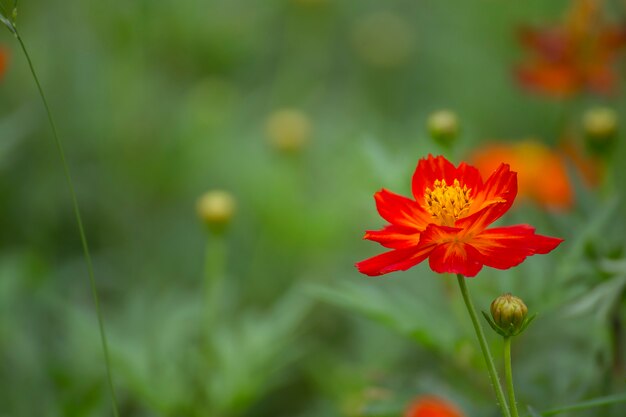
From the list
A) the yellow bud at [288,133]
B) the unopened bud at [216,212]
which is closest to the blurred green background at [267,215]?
the yellow bud at [288,133]

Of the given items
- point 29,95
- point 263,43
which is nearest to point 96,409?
point 29,95

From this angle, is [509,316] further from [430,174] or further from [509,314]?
[430,174]

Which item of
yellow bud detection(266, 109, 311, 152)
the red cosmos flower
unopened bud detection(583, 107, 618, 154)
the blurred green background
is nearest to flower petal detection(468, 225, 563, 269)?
the red cosmos flower

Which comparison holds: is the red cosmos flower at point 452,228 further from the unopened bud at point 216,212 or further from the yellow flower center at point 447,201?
the unopened bud at point 216,212

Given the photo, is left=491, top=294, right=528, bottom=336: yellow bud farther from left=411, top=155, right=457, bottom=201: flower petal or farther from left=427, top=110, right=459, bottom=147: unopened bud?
left=427, top=110, right=459, bottom=147: unopened bud

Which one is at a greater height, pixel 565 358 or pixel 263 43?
pixel 263 43

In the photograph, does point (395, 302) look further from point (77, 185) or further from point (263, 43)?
point (263, 43)
